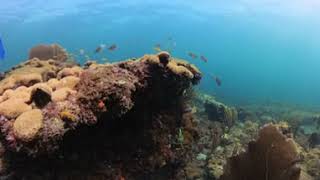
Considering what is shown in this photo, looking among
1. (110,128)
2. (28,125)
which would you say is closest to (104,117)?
(110,128)

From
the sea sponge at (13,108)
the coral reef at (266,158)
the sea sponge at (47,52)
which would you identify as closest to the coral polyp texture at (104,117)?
the sea sponge at (13,108)

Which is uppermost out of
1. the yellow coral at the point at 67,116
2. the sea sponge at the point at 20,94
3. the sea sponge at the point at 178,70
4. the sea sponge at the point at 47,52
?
the sea sponge at the point at 178,70

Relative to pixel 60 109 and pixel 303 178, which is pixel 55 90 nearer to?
pixel 60 109

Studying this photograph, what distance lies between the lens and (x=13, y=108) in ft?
16.4

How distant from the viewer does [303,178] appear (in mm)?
6668

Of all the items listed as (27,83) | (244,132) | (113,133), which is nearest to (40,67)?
(27,83)

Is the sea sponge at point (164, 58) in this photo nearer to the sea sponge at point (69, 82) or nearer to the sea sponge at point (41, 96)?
the sea sponge at point (69, 82)

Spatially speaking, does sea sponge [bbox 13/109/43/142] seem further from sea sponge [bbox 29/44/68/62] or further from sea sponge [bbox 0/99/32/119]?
sea sponge [bbox 29/44/68/62]

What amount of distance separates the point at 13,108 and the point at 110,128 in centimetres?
136

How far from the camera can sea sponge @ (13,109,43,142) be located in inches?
171

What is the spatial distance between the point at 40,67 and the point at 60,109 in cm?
327

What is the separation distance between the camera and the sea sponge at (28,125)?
14.3 ft

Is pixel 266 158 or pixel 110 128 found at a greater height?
pixel 266 158

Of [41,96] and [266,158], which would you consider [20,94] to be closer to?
[41,96]
